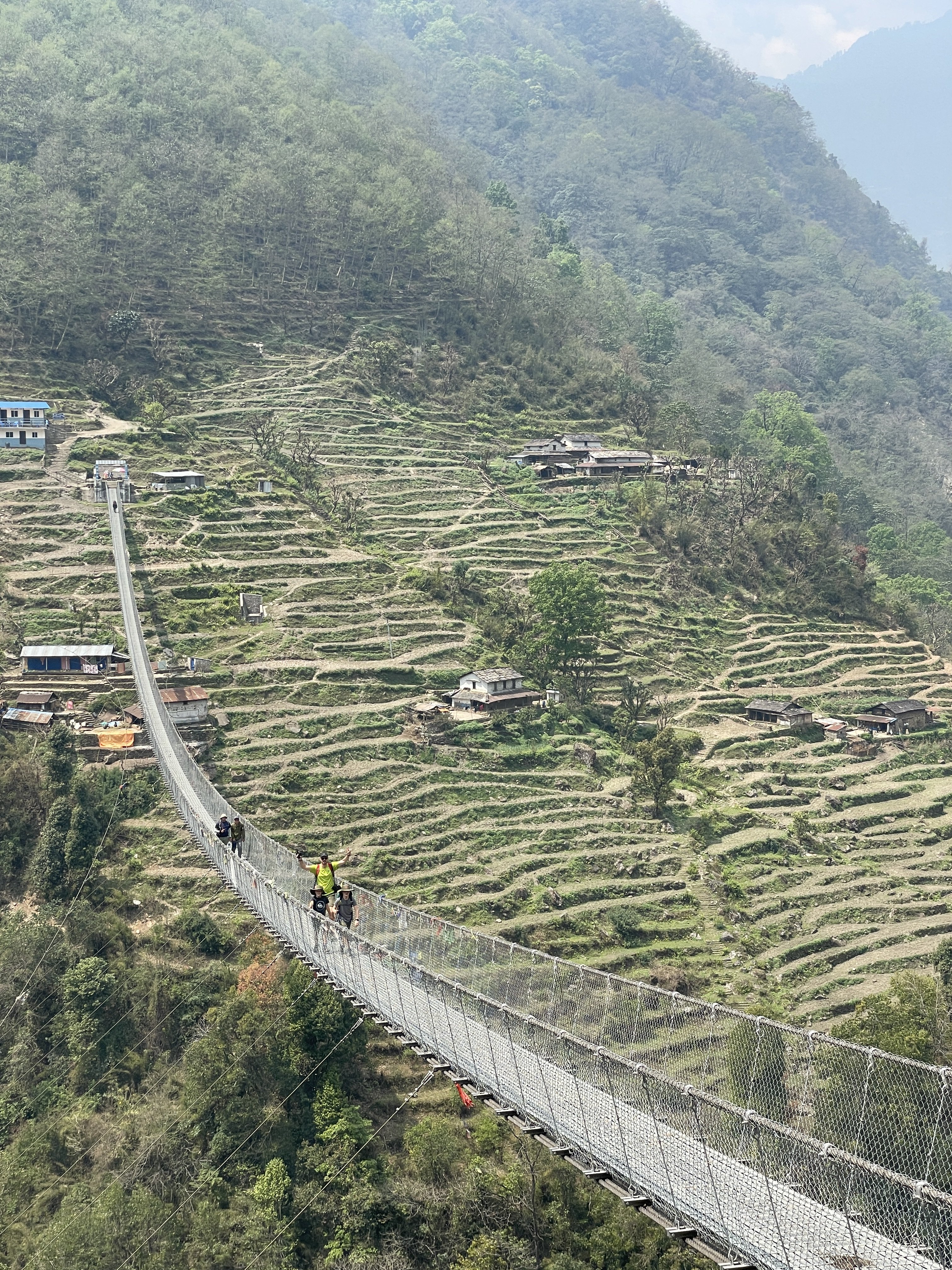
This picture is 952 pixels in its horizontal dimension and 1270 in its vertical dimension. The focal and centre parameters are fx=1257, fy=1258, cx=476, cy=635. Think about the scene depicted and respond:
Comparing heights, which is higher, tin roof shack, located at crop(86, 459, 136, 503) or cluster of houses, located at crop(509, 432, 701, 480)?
cluster of houses, located at crop(509, 432, 701, 480)

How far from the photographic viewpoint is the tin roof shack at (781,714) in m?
30.1

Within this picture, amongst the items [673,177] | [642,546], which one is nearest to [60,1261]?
[642,546]

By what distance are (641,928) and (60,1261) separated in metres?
10.5

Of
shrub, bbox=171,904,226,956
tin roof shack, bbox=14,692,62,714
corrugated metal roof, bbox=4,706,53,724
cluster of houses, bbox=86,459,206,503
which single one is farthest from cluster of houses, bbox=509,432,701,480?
shrub, bbox=171,904,226,956

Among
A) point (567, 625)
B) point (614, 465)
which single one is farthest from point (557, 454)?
point (567, 625)

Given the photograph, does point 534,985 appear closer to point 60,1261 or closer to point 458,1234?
point 458,1234

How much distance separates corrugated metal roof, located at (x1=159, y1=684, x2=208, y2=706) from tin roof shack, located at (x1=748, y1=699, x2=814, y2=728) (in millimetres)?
13360

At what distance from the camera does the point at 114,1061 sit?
18312mm

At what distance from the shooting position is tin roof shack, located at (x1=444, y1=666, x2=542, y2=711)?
27.4 meters

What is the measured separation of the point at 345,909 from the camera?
1299cm

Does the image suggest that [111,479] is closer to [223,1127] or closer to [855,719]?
[223,1127]

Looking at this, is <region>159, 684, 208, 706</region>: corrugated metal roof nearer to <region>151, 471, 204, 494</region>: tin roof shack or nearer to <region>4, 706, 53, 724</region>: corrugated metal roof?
<region>4, 706, 53, 724</region>: corrugated metal roof

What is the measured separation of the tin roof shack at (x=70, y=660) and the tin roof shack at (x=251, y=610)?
3.56m

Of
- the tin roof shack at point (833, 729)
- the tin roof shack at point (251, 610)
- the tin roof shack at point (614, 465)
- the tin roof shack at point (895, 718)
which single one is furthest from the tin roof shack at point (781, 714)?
the tin roof shack at point (251, 610)
